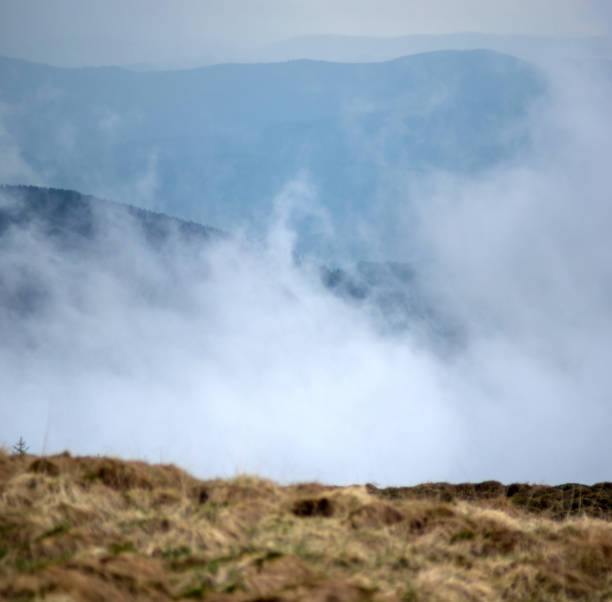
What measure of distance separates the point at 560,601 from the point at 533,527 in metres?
2.76

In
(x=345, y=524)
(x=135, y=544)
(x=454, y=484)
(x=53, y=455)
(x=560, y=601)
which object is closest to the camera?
(x=135, y=544)

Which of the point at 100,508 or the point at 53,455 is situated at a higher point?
the point at 53,455

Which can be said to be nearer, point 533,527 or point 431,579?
point 431,579

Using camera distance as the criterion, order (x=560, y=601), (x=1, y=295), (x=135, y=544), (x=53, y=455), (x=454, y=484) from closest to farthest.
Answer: (x=135, y=544), (x=560, y=601), (x=53, y=455), (x=454, y=484), (x=1, y=295)

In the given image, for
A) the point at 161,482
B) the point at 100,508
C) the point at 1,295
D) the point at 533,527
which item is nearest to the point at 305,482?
the point at 161,482

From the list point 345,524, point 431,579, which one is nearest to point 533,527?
point 345,524

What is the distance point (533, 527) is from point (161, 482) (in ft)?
18.9

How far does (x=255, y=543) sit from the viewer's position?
8.30 meters

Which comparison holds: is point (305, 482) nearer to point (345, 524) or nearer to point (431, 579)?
Result: point (345, 524)

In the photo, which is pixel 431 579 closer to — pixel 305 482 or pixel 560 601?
pixel 560 601

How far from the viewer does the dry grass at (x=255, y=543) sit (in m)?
6.66

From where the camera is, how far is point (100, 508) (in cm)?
899

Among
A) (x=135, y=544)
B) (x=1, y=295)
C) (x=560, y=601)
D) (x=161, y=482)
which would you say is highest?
(x=1, y=295)

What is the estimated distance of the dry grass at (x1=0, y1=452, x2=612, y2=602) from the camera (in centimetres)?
666
